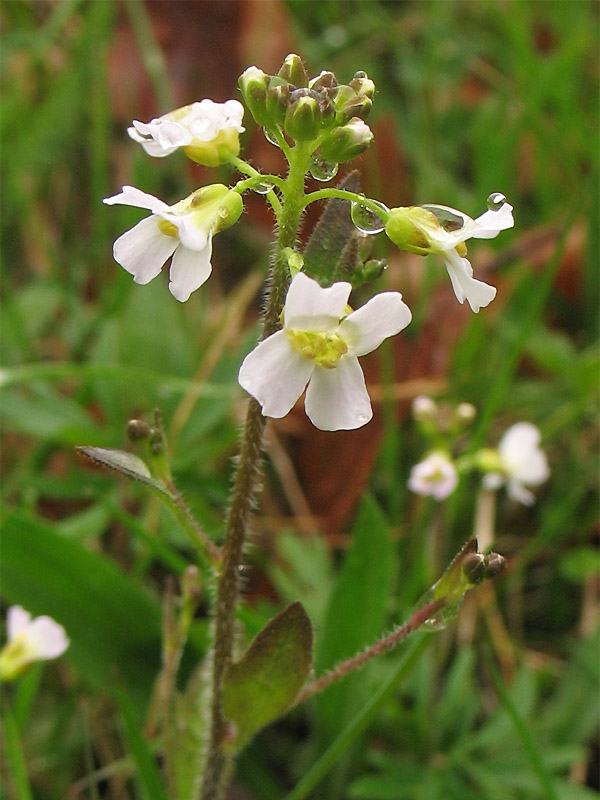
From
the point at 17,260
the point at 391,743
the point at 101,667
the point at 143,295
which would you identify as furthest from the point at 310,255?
the point at 17,260

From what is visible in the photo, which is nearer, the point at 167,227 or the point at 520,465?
the point at 167,227

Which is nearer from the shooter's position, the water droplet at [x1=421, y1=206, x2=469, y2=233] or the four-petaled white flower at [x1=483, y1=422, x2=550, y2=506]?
the water droplet at [x1=421, y1=206, x2=469, y2=233]

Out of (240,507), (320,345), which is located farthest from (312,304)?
(240,507)

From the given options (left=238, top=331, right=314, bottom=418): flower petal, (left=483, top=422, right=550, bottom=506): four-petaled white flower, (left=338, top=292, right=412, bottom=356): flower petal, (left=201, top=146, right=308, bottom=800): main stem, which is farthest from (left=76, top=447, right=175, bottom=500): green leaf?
(left=483, top=422, right=550, bottom=506): four-petaled white flower

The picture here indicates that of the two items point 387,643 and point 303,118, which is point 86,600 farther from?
point 303,118

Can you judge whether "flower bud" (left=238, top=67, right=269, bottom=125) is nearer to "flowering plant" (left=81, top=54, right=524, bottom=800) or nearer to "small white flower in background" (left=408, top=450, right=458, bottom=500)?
"flowering plant" (left=81, top=54, right=524, bottom=800)

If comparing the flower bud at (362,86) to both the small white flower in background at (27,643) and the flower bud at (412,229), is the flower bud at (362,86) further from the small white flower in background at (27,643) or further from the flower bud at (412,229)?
the small white flower in background at (27,643)

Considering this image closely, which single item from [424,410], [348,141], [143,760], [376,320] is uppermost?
[348,141]
